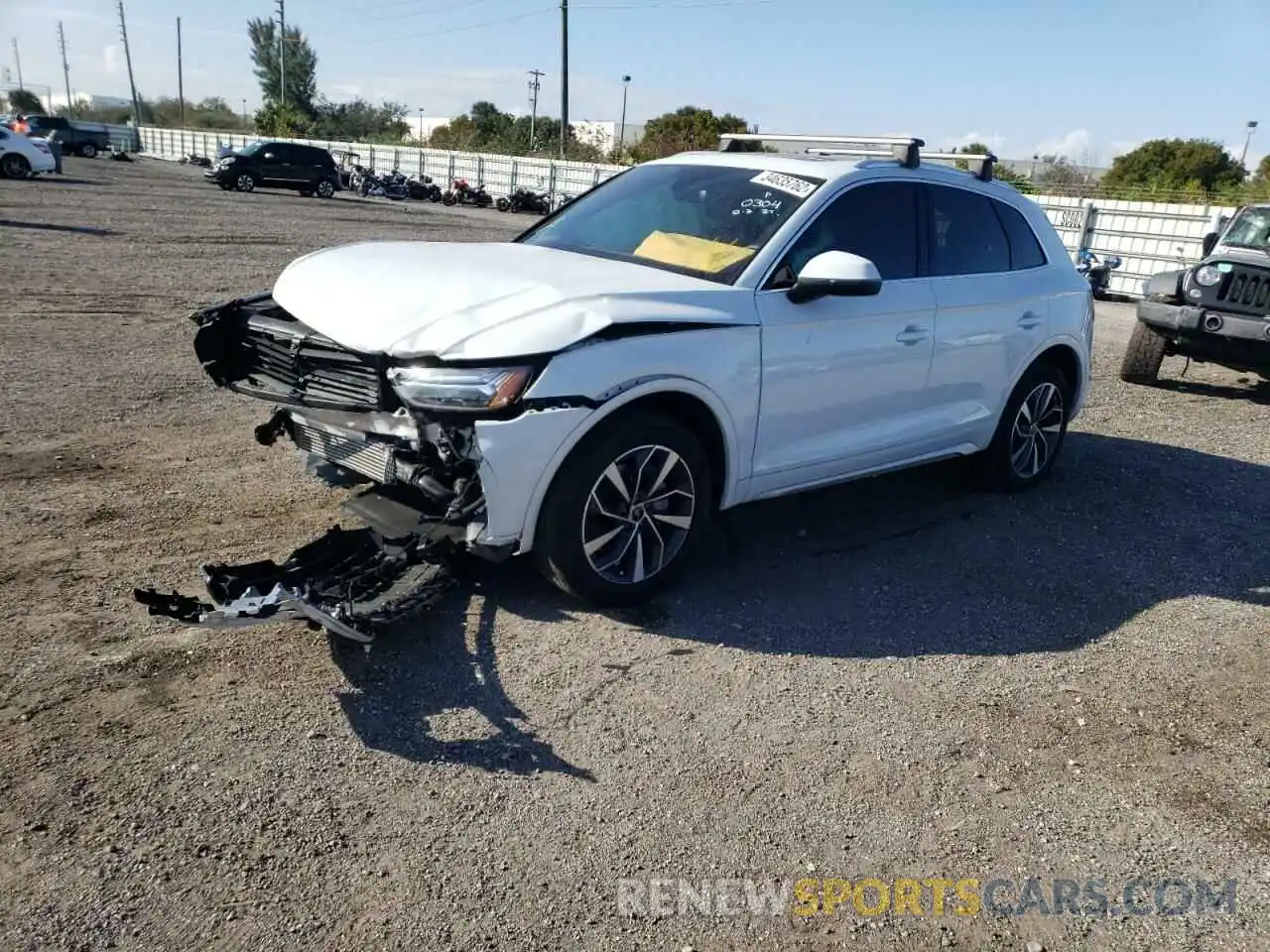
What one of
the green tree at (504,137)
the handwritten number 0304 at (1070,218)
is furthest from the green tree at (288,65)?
the handwritten number 0304 at (1070,218)

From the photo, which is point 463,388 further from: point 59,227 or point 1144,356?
point 59,227

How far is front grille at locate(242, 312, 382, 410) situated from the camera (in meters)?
3.91

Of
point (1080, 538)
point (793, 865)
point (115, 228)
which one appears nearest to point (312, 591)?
point (793, 865)

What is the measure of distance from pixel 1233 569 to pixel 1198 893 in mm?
3099

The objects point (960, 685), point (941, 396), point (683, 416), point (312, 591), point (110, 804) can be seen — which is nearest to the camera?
point (110, 804)

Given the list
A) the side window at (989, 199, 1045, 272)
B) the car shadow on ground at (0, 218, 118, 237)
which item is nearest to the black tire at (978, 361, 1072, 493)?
the side window at (989, 199, 1045, 272)

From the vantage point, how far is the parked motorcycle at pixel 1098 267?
18422mm

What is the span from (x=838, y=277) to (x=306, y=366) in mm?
2203

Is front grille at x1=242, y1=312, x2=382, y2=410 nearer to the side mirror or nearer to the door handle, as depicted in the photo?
the side mirror

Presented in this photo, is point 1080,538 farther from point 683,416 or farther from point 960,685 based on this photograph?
point 683,416

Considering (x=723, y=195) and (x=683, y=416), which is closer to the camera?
(x=683, y=416)

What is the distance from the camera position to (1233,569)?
5.52m

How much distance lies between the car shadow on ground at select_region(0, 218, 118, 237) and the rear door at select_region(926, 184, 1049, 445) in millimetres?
15359

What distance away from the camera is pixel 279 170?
3388 cm
